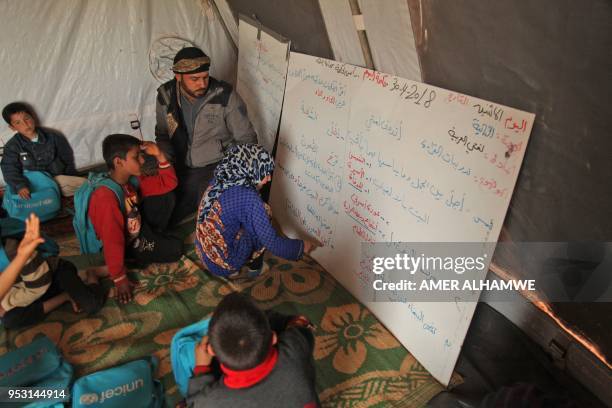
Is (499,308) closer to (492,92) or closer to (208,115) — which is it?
(492,92)

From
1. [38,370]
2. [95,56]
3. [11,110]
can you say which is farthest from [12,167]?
[38,370]

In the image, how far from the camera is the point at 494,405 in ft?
3.81

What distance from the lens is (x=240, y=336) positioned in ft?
3.43

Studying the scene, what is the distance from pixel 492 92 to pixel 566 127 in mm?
263

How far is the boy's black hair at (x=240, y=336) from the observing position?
1.04 m

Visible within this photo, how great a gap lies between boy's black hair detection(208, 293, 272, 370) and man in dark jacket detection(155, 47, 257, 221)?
161 cm

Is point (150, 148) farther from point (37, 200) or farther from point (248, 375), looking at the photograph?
point (248, 375)

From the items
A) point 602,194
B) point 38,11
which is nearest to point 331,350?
point 602,194

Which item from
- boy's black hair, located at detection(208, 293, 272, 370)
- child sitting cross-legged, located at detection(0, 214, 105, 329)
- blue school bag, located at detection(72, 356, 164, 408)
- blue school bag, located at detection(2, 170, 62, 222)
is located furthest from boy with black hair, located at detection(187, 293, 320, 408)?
blue school bag, located at detection(2, 170, 62, 222)

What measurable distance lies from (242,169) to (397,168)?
27.1 inches

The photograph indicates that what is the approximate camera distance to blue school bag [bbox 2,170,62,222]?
2.64 metres

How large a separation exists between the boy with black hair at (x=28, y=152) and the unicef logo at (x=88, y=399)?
161 cm

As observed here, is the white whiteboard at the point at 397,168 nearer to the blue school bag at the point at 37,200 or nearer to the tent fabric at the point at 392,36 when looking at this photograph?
the tent fabric at the point at 392,36

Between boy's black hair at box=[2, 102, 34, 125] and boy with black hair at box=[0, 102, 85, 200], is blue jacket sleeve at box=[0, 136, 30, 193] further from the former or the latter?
boy's black hair at box=[2, 102, 34, 125]
